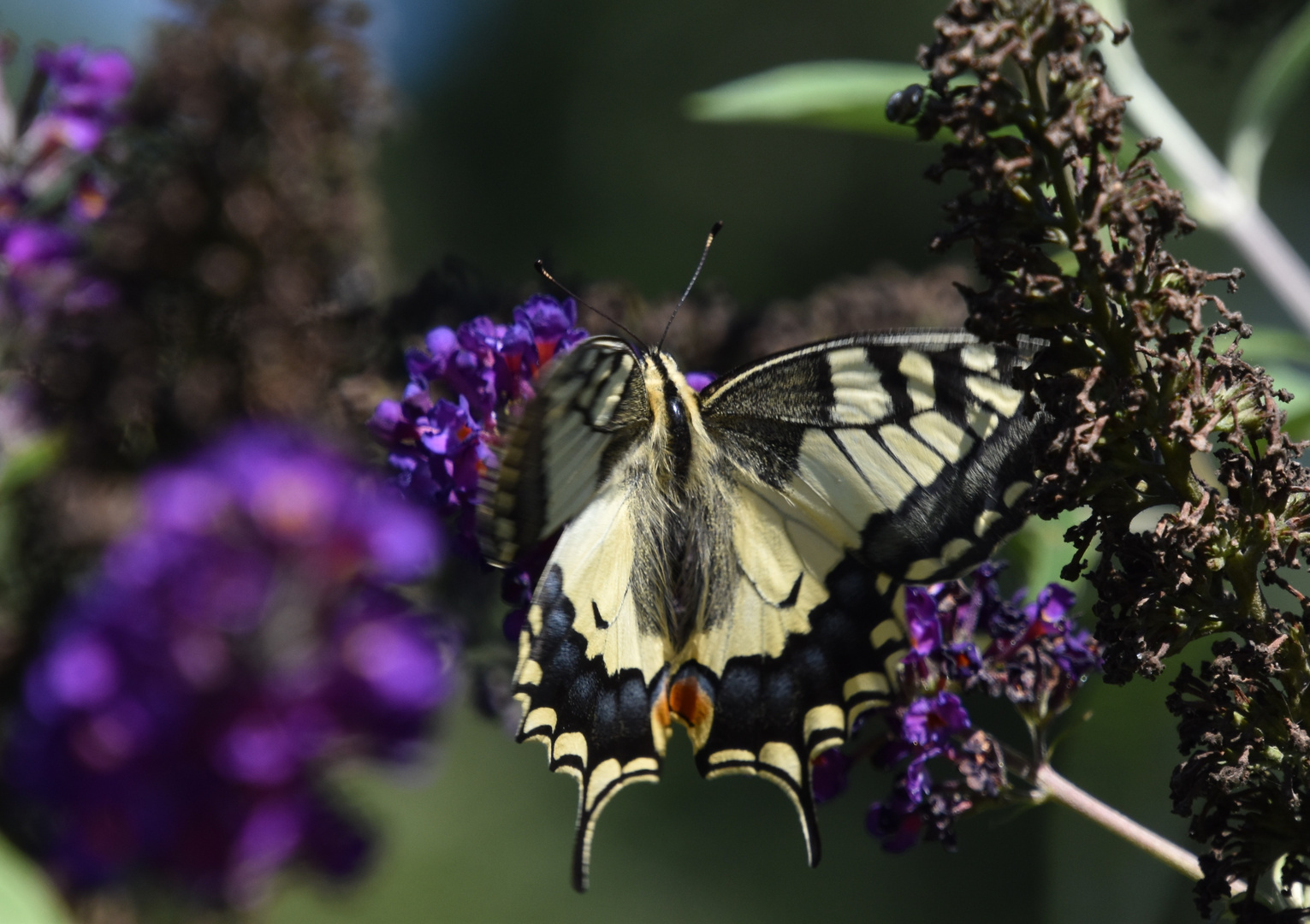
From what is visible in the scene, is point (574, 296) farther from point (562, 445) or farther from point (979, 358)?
point (979, 358)

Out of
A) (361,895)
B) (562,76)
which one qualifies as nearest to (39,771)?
(361,895)

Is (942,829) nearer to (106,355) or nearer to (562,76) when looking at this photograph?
(106,355)

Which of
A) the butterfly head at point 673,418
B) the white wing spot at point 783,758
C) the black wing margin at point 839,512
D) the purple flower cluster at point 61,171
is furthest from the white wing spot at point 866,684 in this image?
the purple flower cluster at point 61,171

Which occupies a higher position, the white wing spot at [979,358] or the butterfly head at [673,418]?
the white wing spot at [979,358]

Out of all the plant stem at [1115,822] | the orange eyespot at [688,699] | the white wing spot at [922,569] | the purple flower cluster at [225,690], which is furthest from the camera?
the orange eyespot at [688,699]

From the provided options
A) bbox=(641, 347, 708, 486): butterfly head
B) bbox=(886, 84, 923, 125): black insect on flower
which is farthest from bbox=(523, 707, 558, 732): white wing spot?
bbox=(886, 84, 923, 125): black insect on flower

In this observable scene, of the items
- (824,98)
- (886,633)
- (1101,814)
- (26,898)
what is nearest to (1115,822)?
(1101,814)

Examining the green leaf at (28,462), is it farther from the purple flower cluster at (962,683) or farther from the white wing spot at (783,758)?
the purple flower cluster at (962,683)
